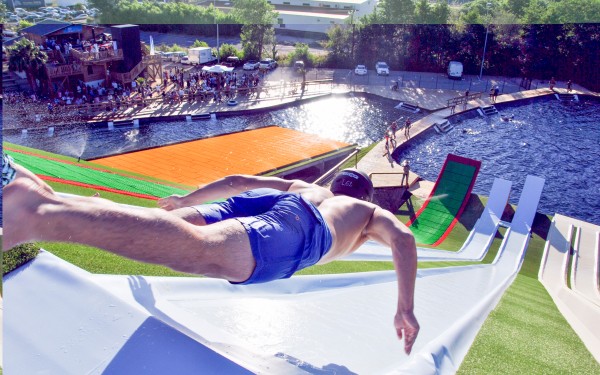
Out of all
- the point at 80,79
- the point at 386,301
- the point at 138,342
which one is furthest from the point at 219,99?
the point at 138,342

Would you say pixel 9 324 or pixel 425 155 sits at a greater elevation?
pixel 9 324

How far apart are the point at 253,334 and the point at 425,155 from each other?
4417mm

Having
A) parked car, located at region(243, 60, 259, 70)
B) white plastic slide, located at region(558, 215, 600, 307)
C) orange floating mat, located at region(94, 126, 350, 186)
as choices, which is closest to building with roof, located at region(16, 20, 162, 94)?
orange floating mat, located at region(94, 126, 350, 186)

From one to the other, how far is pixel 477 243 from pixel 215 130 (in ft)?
8.72

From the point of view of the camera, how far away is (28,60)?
9.95ft

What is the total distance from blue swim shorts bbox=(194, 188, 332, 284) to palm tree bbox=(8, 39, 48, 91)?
6.26ft

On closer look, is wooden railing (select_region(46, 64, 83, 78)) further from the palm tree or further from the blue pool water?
the blue pool water

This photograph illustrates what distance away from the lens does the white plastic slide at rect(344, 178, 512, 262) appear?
2.43m

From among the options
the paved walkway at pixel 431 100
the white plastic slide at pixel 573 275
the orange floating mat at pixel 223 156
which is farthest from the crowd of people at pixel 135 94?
the white plastic slide at pixel 573 275

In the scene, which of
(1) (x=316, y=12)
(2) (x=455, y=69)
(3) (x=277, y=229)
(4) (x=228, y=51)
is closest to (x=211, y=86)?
(4) (x=228, y=51)

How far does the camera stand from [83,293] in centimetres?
109

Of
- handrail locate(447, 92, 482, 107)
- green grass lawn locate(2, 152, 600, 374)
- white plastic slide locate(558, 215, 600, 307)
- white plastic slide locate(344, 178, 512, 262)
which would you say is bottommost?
white plastic slide locate(558, 215, 600, 307)

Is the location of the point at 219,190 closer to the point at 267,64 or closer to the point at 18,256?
the point at 18,256

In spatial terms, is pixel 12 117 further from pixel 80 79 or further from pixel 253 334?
pixel 253 334
